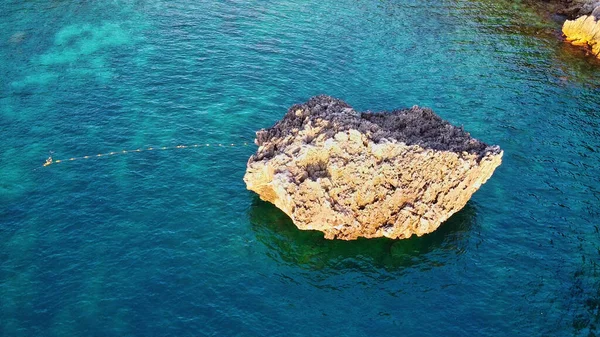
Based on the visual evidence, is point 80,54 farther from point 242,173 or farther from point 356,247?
point 356,247

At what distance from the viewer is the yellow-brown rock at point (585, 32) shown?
104m

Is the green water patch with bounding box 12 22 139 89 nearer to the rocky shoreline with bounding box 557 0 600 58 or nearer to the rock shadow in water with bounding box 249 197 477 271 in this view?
the rock shadow in water with bounding box 249 197 477 271

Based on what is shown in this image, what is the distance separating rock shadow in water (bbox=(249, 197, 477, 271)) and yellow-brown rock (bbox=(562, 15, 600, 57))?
55489mm

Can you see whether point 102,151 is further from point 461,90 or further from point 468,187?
point 461,90

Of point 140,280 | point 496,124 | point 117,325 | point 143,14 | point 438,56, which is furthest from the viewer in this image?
point 143,14

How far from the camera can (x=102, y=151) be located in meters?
74.5

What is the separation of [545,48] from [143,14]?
69.9 meters

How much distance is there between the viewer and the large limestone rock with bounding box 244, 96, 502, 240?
6256 cm

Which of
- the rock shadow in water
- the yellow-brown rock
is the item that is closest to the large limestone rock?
the rock shadow in water

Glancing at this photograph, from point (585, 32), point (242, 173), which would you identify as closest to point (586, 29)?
point (585, 32)

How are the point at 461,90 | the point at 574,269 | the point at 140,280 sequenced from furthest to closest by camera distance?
1. the point at 461,90
2. the point at 574,269
3. the point at 140,280

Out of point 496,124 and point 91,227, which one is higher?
point 496,124

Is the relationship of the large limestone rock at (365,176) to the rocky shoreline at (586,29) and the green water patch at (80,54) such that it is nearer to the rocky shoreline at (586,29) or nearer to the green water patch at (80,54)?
the green water patch at (80,54)

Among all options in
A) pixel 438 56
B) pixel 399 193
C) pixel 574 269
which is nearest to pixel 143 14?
pixel 438 56
